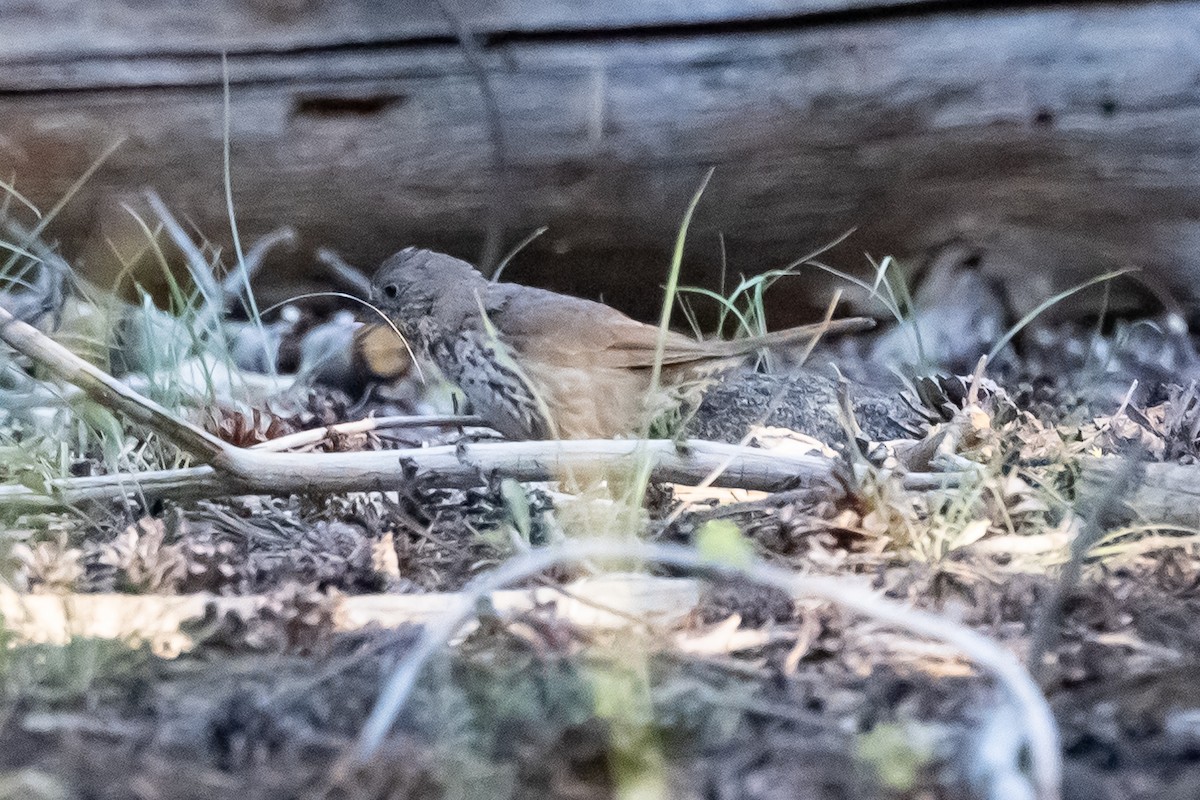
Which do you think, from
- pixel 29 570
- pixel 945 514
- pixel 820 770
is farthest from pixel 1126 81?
pixel 29 570

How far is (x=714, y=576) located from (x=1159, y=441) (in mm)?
1445

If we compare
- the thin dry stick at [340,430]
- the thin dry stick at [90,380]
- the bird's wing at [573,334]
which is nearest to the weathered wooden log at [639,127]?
the bird's wing at [573,334]

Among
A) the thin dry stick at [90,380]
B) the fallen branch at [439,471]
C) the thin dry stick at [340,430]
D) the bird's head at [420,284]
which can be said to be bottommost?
the thin dry stick at [340,430]

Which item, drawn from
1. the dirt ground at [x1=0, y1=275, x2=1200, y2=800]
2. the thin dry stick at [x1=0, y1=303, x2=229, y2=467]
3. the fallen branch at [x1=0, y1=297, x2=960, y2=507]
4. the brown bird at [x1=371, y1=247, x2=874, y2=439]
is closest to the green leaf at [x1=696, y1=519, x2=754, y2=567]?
the dirt ground at [x1=0, y1=275, x2=1200, y2=800]

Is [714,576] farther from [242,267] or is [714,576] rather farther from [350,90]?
[350,90]

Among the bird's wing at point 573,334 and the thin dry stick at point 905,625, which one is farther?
the bird's wing at point 573,334

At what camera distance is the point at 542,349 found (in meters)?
3.33

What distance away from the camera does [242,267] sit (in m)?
3.46

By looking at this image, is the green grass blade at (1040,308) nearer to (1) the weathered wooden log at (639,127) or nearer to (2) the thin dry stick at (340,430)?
(1) the weathered wooden log at (639,127)

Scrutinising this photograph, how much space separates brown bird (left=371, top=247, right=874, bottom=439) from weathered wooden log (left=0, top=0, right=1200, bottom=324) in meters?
0.56

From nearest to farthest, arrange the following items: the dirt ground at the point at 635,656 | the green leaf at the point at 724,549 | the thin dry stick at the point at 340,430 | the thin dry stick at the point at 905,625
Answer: the thin dry stick at the point at 905,625 → the dirt ground at the point at 635,656 → the green leaf at the point at 724,549 → the thin dry stick at the point at 340,430

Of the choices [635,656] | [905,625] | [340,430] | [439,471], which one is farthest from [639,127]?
[905,625]

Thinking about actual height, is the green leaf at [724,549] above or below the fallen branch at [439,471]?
above

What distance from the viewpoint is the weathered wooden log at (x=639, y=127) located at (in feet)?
11.9
